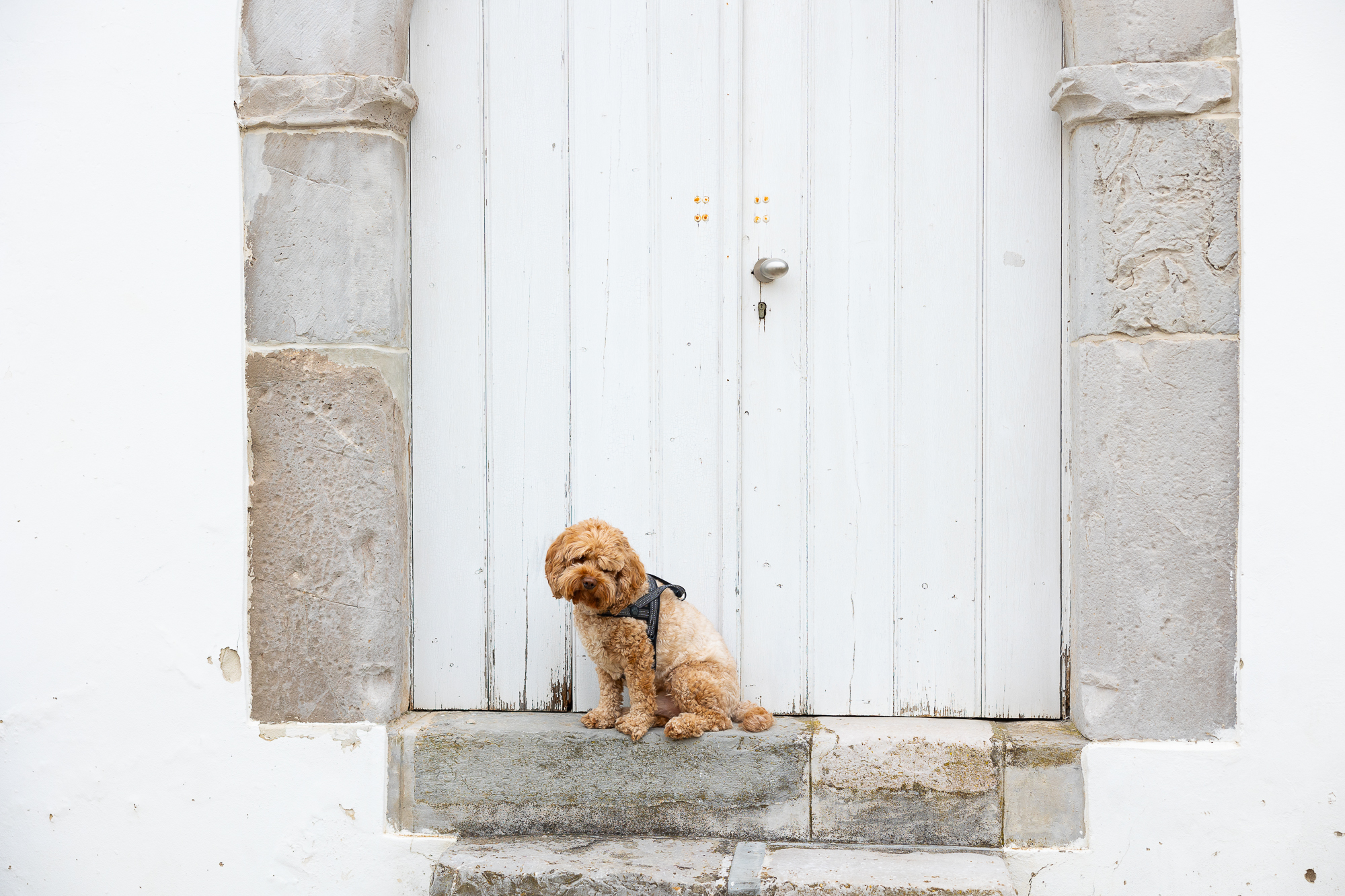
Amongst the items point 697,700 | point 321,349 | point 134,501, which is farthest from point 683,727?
point 134,501

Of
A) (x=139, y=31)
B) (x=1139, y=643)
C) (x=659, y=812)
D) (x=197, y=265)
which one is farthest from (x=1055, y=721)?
(x=139, y=31)

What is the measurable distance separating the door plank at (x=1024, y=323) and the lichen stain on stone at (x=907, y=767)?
0.37m

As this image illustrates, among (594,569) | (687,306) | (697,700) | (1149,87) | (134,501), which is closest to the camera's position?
(594,569)

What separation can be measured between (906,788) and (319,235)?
88.6 inches

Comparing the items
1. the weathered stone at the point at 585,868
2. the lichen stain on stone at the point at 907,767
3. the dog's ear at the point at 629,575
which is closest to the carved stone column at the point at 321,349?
the weathered stone at the point at 585,868

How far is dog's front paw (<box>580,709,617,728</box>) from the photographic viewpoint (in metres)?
2.47

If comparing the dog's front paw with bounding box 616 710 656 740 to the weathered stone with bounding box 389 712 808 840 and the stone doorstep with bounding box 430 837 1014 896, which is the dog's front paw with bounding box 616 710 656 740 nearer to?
the weathered stone with bounding box 389 712 808 840

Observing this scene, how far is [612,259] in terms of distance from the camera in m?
2.64

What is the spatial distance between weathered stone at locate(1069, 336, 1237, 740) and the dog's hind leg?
1.00 metres

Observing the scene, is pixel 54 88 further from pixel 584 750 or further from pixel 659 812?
pixel 659 812

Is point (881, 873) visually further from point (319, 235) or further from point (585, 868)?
point (319, 235)

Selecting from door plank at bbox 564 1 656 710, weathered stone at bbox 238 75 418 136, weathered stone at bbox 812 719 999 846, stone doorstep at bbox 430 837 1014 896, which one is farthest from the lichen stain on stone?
weathered stone at bbox 238 75 418 136

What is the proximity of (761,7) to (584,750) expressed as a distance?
2.21 metres

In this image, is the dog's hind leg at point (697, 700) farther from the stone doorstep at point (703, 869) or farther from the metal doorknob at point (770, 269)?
the metal doorknob at point (770, 269)
